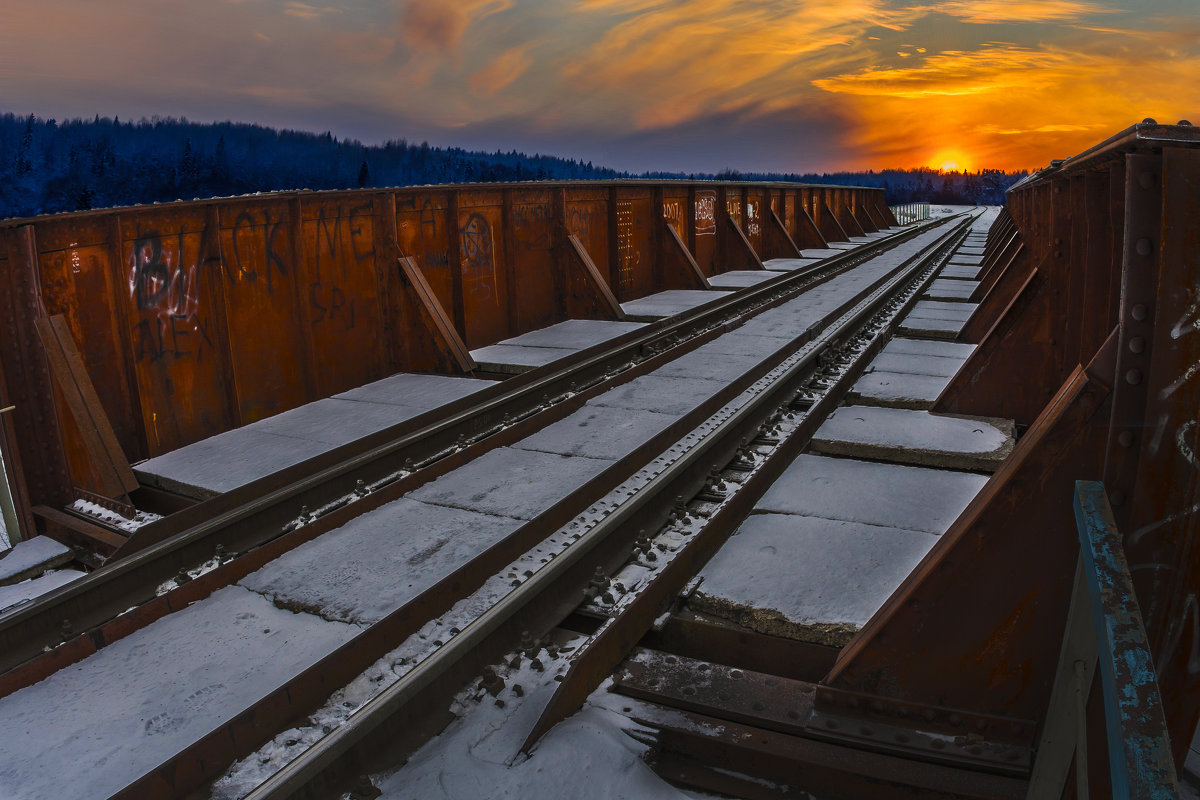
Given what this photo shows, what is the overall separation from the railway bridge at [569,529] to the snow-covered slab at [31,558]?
28 mm

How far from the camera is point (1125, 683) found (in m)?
1.64

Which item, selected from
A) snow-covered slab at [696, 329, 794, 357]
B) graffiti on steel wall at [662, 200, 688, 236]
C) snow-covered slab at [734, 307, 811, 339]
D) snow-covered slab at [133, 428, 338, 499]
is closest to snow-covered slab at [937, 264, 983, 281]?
graffiti on steel wall at [662, 200, 688, 236]

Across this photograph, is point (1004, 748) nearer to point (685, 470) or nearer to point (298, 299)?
point (685, 470)

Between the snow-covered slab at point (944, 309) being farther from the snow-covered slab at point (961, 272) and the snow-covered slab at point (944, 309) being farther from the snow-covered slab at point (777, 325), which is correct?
the snow-covered slab at point (961, 272)

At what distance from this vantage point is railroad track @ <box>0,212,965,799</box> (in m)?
3.11

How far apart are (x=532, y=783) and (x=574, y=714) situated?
15.5 inches

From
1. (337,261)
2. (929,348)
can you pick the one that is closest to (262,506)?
(337,261)

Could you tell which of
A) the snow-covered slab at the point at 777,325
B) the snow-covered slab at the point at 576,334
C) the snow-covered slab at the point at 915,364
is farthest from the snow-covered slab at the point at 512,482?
the snow-covered slab at the point at 777,325

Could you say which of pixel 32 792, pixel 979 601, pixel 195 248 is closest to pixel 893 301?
pixel 195 248

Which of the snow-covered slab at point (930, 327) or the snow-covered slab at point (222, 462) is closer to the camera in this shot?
the snow-covered slab at point (222, 462)

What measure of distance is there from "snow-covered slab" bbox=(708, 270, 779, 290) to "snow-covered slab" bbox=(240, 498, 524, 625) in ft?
41.6

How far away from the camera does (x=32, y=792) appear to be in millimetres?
2947

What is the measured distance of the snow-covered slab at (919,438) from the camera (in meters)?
5.80

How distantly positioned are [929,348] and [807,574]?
22.6 feet
